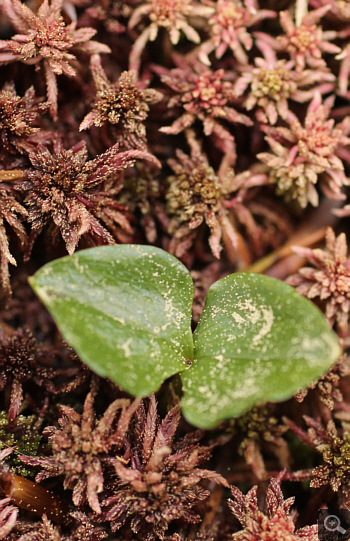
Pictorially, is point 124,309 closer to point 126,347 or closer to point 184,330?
point 126,347

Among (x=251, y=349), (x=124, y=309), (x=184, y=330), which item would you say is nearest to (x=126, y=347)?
(x=124, y=309)

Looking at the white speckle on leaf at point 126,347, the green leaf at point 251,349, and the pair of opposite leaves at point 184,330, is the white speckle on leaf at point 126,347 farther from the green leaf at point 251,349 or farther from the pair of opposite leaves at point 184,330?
the green leaf at point 251,349

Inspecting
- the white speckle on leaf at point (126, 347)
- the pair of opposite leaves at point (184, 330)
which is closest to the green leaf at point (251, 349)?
the pair of opposite leaves at point (184, 330)

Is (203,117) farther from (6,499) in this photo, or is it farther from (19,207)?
(6,499)

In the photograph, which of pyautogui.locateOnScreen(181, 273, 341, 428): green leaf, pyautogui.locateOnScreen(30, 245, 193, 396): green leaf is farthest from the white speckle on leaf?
pyautogui.locateOnScreen(181, 273, 341, 428): green leaf

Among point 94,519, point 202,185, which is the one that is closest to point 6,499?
point 94,519

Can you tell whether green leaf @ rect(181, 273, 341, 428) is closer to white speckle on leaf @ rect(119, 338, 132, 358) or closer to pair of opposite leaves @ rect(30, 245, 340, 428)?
pair of opposite leaves @ rect(30, 245, 340, 428)
